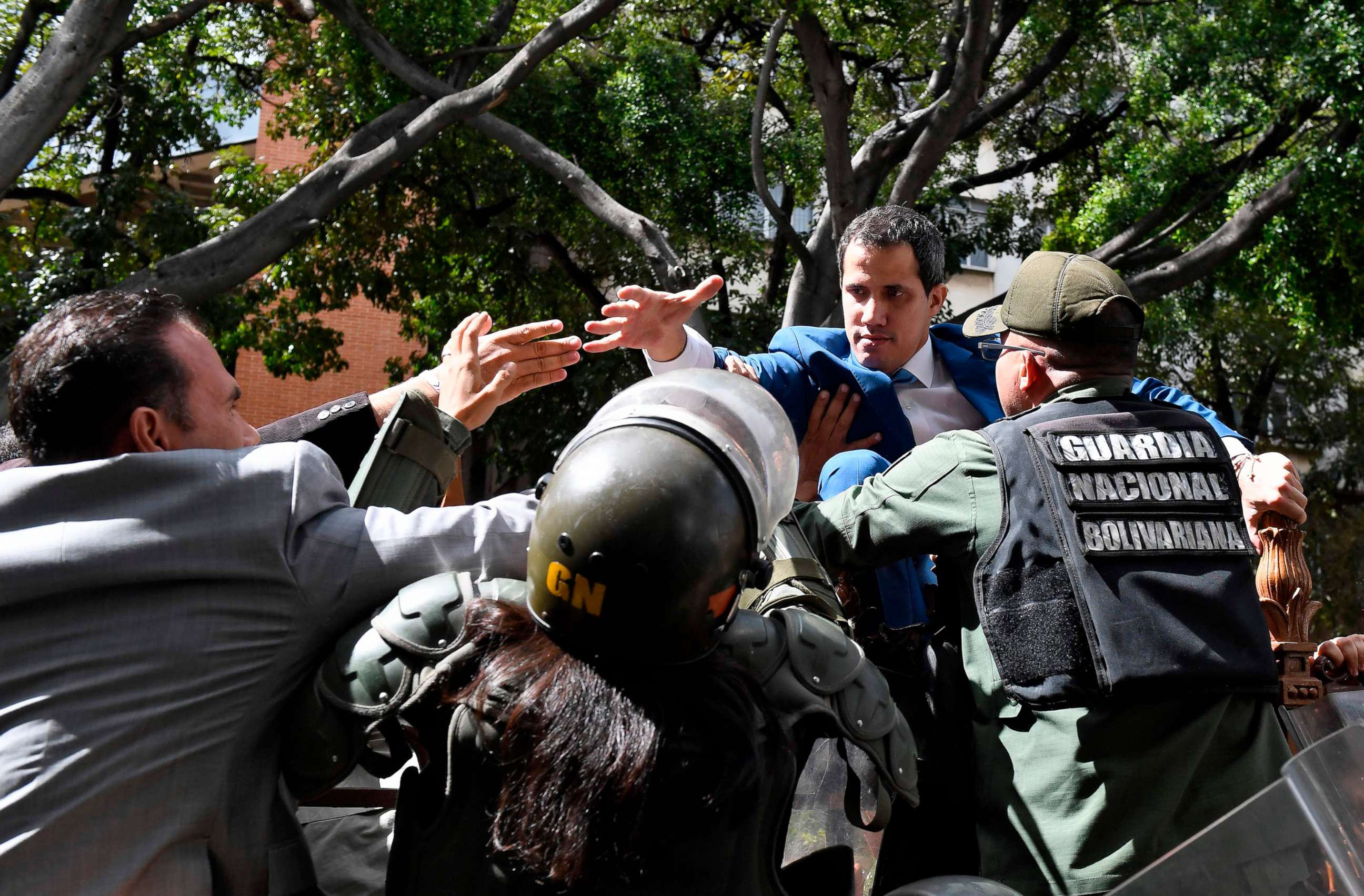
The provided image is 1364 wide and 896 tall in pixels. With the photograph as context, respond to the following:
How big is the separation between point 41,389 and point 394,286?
11.4 meters

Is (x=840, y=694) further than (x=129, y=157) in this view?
No

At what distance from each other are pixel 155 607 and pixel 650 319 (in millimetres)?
1367

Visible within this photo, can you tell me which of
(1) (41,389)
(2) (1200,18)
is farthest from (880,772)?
(2) (1200,18)

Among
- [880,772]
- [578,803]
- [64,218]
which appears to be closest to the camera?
[578,803]

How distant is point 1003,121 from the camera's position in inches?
531

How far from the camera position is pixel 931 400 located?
327 cm

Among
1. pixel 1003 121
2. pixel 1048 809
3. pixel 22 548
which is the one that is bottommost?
pixel 1048 809

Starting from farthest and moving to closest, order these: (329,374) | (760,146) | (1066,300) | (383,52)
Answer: (329,374)
(383,52)
(760,146)
(1066,300)

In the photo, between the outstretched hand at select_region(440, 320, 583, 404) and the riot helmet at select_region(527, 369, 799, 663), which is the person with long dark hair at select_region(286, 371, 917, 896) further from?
the outstretched hand at select_region(440, 320, 583, 404)

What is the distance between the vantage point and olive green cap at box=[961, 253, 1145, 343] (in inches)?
93.6

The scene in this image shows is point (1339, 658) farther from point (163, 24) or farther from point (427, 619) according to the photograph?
point (163, 24)

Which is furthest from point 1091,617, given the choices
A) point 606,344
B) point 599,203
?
point 599,203

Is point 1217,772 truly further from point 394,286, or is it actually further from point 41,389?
point 394,286

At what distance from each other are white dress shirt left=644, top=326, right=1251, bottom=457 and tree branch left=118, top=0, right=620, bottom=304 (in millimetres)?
5881
